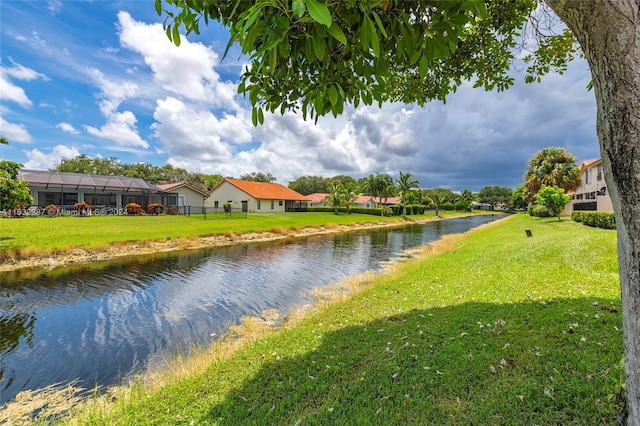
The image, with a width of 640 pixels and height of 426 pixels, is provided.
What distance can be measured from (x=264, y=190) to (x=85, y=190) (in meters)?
24.2

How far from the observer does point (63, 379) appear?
213 inches

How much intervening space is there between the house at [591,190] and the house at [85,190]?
47.3 meters

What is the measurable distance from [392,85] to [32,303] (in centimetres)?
1227

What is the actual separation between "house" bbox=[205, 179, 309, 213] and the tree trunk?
147 feet

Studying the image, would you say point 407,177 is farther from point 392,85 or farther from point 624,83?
point 624,83

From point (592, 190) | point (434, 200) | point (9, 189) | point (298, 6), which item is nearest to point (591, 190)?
point (592, 190)

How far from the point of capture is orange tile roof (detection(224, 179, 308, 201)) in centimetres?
4634

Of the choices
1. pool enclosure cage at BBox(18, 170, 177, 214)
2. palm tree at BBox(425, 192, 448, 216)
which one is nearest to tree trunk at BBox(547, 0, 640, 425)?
pool enclosure cage at BBox(18, 170, 177, 214)

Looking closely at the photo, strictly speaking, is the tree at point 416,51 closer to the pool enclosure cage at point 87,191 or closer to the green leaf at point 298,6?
the green leaf at point 298,6

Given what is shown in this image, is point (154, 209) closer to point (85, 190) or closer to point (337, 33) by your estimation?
point (85, 190)

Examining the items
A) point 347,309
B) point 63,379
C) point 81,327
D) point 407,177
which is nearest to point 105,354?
point 63,379

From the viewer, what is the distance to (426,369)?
12.1 feet

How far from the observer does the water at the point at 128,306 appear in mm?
5945

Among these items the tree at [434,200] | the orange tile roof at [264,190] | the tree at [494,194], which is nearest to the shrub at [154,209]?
the orange tile roof at [264,190]
